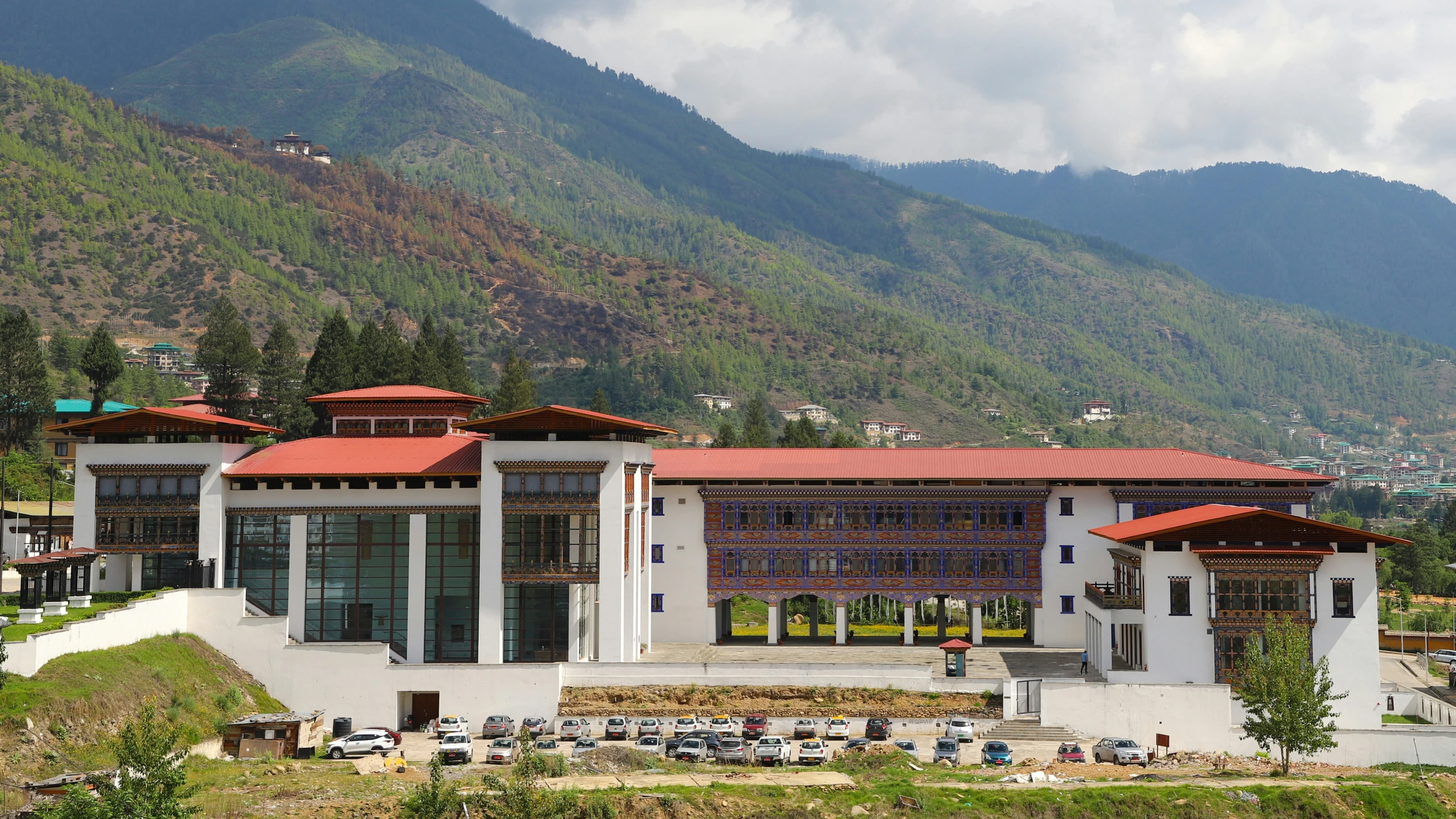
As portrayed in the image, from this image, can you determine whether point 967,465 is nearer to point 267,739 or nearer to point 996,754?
point 996,754

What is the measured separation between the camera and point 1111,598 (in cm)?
5847

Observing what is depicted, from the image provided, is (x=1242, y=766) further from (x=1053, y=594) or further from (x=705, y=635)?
(x=705, y=635)

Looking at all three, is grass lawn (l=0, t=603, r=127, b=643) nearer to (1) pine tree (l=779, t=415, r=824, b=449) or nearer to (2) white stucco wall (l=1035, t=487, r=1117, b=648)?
(2) white stucco wall (l=1035, t=487, r=1117, b=648)

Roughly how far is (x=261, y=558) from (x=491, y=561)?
10076 millimetres

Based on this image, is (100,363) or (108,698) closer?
(108,698)

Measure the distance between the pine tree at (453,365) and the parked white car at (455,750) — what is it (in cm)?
4895

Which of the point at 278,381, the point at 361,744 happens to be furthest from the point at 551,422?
the point at 278,381

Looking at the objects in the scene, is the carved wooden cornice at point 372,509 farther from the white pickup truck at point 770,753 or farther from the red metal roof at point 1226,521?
the red metal roof at point 1226,521

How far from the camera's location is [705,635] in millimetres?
67562

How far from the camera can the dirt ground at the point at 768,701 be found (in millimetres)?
52562

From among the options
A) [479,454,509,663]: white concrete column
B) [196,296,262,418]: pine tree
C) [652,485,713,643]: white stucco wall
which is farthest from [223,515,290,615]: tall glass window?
[196,296,262,418]: pine tree

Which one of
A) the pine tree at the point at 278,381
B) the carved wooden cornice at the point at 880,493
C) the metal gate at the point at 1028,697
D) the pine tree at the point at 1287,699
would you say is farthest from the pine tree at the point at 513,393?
the pine tree at the point at 1287,699

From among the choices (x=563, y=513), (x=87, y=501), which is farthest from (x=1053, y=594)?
(x=87, y=501)

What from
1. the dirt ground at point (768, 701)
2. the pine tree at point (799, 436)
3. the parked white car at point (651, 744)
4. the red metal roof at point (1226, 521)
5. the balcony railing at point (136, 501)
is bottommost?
the parked white car at point (651, 744)
